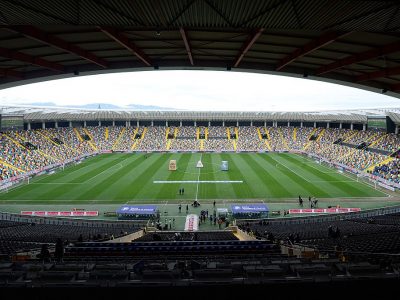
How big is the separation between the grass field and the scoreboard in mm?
16625

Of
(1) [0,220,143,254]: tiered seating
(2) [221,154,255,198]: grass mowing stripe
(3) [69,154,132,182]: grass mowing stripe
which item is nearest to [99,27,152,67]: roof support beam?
(1) [0,220,143,254]: tiered seating

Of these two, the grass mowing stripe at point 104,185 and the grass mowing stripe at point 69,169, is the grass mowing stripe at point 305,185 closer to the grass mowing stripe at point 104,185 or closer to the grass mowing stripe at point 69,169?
the grass mowing stripe at point 104,185

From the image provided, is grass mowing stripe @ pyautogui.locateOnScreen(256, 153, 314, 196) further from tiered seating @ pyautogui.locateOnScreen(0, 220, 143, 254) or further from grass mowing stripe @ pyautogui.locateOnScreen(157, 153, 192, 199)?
tiered seating @ pyautogui.locateOnScreen(0, 220, 143, 254)

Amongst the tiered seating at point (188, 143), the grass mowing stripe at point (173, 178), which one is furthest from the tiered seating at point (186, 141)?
the grass mowing stripe at point (173, 178)

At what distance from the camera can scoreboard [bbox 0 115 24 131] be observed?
2412 inches

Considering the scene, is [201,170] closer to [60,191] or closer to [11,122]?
[60,191]

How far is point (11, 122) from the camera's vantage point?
208ft

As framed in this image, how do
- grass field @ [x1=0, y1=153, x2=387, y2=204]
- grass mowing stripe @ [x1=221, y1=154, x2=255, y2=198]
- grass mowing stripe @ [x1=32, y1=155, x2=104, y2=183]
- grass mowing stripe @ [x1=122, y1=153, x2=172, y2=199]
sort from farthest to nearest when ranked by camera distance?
grass mowing stripe @ [x1=32, y1=155, x2=104, y2=183], grass mowing stripe @ [x1=122, y1=153, x2=172, y2=199], grass mowing stripe @ [x1=221, y1=154, x2=255, y2=198], grass field @ [x1=0, y1=153, x2=387, y2=204]

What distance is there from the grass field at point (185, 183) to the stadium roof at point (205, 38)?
1935 cm

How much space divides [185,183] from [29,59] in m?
29.4

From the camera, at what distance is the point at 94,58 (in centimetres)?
1750

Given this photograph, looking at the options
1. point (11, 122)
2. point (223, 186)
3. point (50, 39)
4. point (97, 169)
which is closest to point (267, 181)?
point (223, 186)

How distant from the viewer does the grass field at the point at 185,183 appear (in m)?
37.3

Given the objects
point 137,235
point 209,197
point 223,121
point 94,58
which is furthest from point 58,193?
point 223,121
